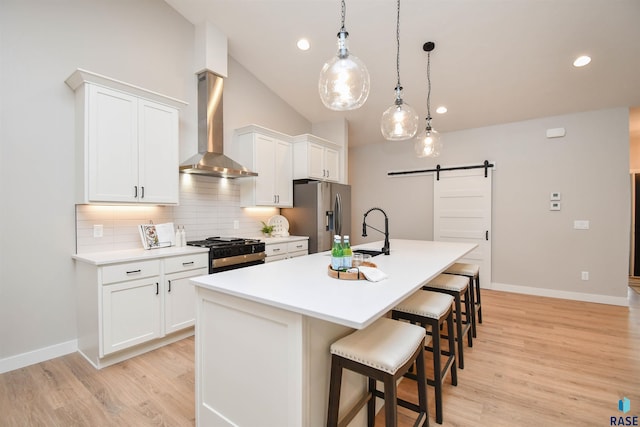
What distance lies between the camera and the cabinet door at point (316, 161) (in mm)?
4596

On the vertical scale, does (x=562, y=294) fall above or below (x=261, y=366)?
below

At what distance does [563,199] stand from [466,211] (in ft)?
4.26

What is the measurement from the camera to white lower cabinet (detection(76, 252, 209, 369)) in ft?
7.89

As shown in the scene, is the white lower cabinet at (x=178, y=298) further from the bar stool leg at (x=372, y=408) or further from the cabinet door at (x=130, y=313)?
the bar stool leg at (x=372, y=408)

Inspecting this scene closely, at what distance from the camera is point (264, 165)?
13.8ft

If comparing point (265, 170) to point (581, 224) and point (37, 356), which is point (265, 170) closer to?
point (37, 356)

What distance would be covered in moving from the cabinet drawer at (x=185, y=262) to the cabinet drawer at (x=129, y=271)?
10cm

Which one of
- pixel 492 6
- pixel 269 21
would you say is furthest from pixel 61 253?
pixel 492 6

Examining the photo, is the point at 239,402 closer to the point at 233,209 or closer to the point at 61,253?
the point at 61,253

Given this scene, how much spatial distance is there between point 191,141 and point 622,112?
5.72 m

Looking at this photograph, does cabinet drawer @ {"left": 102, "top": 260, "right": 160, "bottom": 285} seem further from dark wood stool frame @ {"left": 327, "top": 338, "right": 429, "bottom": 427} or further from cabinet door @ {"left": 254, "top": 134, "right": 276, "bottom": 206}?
dark wood stool frame @ {"left": 327, "top": 338, "right": 429, "bottom": 427}

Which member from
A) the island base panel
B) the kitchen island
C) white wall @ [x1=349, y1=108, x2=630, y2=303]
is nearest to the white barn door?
white wall @ [x1=349, y1=108, x2=630, y2=303]

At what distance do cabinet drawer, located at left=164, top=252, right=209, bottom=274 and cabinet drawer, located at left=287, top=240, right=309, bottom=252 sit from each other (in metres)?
1.32

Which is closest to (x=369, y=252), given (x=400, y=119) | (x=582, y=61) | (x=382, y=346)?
(x=400, y=119)
